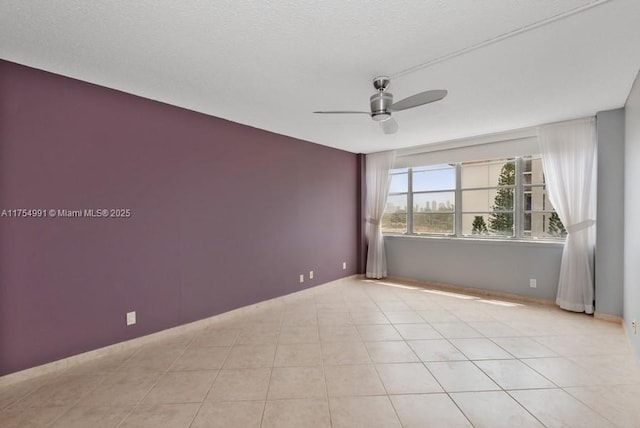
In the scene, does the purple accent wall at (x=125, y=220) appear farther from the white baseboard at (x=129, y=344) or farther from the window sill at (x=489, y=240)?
the window sill at (x=489, y=240)

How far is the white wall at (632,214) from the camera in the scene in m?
2.67

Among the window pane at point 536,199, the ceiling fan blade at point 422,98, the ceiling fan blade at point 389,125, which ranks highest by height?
the ceiling fan blade at point 422,98

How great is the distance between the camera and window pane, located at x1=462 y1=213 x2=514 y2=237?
4.79 m

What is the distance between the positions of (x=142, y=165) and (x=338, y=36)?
2314 mm

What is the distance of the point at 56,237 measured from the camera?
2553 millimetres

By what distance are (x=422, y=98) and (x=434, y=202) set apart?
3519mm

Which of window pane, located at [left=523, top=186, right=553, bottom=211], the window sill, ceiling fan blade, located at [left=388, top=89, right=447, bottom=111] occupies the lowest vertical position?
the window sill

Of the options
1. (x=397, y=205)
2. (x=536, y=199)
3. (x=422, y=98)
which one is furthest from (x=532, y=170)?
(x=422, y=98)

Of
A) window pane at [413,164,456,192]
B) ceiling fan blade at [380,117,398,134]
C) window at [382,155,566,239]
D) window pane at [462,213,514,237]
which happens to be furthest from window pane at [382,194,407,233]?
ceiling fan blade at [380,117,398,134]

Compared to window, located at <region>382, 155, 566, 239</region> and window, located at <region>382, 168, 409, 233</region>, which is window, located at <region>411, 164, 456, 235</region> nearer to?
window, located at <region>382, 155, 566, 239</region>

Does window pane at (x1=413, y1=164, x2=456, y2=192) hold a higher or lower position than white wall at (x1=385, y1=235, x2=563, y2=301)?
higher

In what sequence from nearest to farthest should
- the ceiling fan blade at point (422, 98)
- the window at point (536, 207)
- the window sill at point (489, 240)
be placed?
the ceiling fan blade at point (422, 98) < the window sill at point (489, 240) < the window at point (536, 207)

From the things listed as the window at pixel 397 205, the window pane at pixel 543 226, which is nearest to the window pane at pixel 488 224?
the window pane at pixel 543 226

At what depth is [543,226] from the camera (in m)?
4.46
